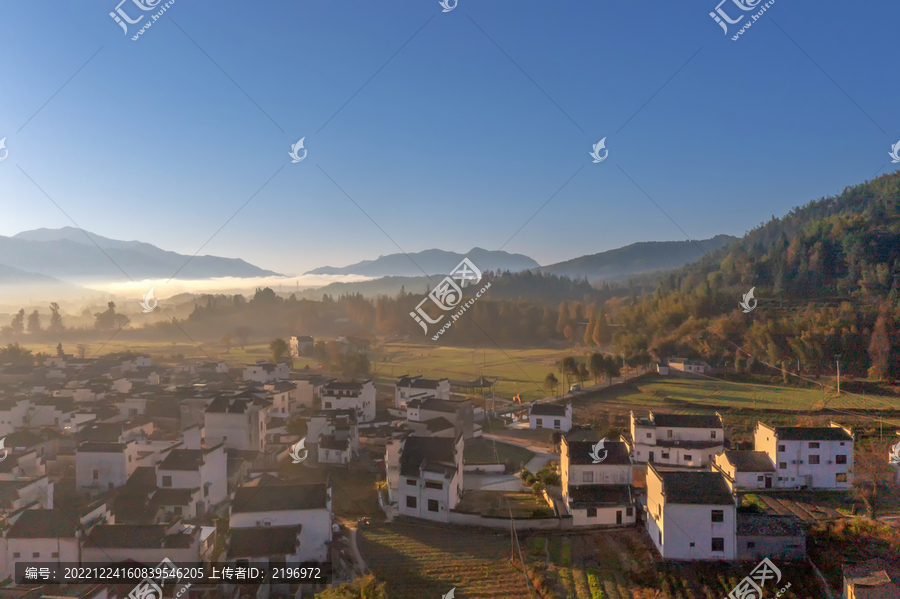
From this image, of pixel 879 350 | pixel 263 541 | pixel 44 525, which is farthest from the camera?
pixel 879 350

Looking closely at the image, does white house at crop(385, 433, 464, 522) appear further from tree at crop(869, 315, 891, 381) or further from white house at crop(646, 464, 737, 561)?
tree at crop(869, 315, 891, 381)

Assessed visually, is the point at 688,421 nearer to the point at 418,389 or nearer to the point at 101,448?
the point at 418,389

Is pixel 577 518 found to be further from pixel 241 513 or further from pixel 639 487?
pixel 241 513

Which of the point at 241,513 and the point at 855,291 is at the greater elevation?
the point at 855,291

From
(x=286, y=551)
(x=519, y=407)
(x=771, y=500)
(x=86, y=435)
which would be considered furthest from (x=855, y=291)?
(x=86, y=435)

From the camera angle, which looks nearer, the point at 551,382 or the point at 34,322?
the point at 551,382

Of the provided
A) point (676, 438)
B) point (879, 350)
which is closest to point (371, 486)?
point (676, 438)

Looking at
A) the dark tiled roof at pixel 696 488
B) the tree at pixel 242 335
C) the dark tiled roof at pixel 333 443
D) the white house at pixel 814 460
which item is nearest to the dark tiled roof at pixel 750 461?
the white house at pixel 814 460
